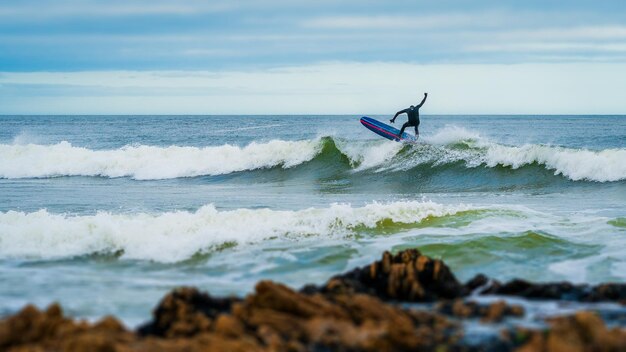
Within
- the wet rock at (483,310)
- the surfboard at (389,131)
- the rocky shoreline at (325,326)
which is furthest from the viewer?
the surfboard at (389,131)

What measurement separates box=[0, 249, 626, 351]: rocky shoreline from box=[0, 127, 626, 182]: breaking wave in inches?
624

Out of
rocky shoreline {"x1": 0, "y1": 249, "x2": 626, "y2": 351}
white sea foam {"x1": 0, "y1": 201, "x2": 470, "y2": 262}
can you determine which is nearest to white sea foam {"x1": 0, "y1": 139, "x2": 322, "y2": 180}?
white sea foam {"x1": 0, "y1": 201, "x2": 470, "y2": 262}

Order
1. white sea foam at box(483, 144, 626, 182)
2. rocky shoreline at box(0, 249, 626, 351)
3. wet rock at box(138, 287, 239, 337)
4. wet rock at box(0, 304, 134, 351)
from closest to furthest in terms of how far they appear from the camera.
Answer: wet rock at box(0, 304, 134, 351) → rocky shoreline at box(0, 249, 626, 351) → wet rock at box(138, 287, 239, 337) → white sea foam at box(483, 144, 626, 182)

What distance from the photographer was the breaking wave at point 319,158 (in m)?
21.5

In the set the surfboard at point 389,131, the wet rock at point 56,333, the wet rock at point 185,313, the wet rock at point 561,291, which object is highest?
the surfboard at point 389,131

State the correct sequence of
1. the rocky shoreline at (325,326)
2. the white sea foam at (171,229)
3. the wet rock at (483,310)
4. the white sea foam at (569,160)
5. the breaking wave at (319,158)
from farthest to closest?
1. the breaking wave at (319,158)
2. the white sea foam at (569,160)
3. the white sea foam at (171,229)
4. the wet rock at (483,310)
5. the rocky shoreline at (325,326)

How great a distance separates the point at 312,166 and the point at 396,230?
14.3m

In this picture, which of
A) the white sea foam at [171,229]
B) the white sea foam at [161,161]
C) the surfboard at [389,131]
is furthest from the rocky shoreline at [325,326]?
the white sea foam at [161,161]

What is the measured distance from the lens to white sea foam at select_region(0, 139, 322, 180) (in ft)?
89.4

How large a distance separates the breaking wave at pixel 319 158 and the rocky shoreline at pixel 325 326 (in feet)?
52.0

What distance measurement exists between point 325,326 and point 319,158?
21848mm

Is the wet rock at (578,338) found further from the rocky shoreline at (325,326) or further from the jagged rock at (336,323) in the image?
the jagged rock at (336,323)

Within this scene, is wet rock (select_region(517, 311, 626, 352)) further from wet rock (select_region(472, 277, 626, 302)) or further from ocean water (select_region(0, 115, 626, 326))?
ocean water (select_region(0, 115, 626, 326))

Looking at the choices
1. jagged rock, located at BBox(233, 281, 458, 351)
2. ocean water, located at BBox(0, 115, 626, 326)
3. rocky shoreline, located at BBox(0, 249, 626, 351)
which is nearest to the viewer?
rocky shoreline, located at BBox(0, 249, 626, 351)
